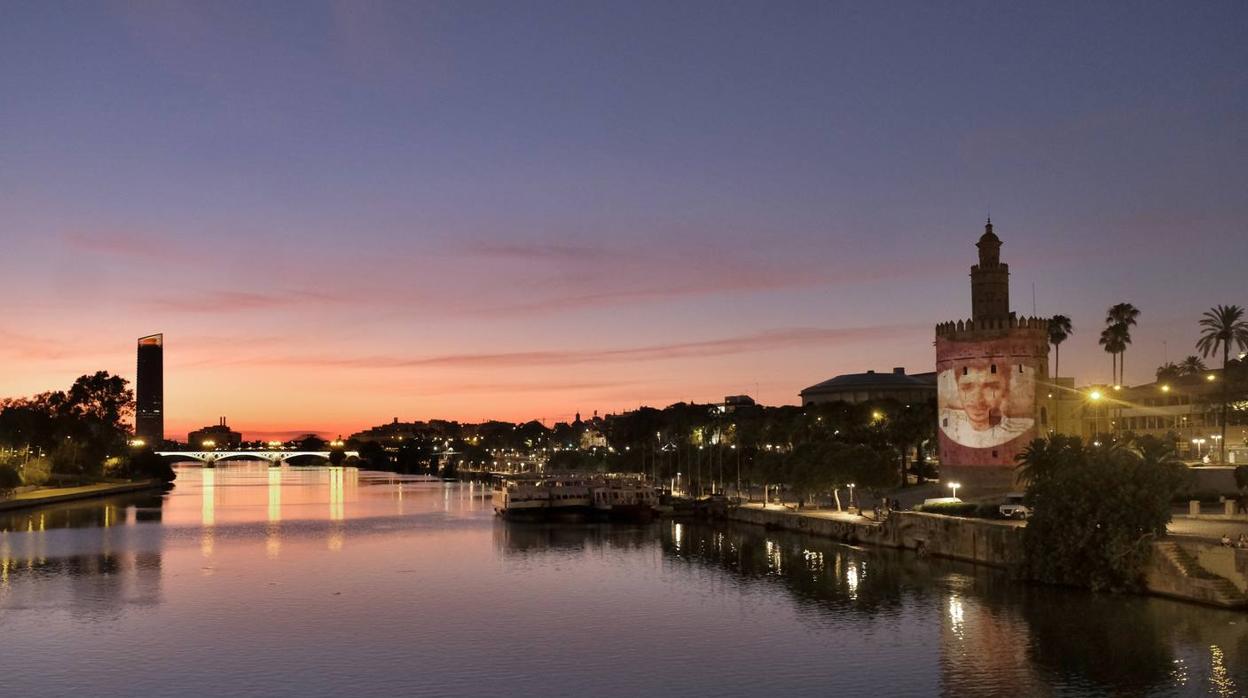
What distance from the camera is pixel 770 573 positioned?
7819cm

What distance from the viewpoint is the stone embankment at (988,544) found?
54.3m

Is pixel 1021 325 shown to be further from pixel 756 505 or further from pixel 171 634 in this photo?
pixel 171 634

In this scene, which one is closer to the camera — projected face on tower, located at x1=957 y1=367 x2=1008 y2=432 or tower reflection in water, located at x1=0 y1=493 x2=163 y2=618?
tower reflection in water, located at x1=0 y1=493 x2=163 y2=618

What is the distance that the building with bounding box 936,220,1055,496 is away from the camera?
95875 mm

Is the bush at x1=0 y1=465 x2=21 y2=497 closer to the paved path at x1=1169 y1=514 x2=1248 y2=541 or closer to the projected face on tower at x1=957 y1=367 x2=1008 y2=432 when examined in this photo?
the projected face on tower at x1=957 y1=367 x2=1008 y2=432

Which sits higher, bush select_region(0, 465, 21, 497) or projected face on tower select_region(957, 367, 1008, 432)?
projected face on tower select_region(957, 367, 1008, 432)

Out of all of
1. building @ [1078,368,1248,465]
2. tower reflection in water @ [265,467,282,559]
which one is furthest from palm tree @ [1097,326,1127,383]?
tower reflection in water @ [265,467,282,559]

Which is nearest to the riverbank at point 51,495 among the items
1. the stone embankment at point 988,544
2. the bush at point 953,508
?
the stone embankment at point 988,544

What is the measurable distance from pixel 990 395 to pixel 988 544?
2656 cm

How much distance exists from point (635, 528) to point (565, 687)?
7903 centimetres

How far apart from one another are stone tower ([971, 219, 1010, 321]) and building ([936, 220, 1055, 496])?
1006 cm

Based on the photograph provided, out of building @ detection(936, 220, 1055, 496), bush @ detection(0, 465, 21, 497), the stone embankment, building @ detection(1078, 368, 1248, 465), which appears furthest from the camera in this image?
bush @ detection(0, 465, 21, 497)

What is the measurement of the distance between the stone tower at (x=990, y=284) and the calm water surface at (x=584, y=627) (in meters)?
30.9

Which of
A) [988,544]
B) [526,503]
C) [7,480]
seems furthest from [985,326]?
[7,480]
